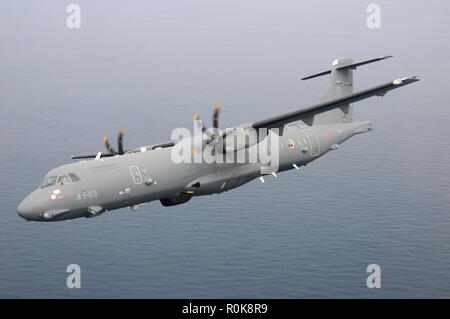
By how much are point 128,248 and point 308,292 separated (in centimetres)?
2231

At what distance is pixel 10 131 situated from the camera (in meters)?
150

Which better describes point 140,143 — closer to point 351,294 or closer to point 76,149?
point 76,149

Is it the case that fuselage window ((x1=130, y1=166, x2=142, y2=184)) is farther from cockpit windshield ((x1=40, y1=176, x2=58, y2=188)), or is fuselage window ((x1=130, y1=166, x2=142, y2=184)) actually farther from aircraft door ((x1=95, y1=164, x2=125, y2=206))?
cockpit windshield ((x1=40, y1=176, x2=58, y2=188))

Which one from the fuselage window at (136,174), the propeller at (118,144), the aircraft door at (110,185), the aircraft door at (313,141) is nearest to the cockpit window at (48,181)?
the aircraft door at (110,185)

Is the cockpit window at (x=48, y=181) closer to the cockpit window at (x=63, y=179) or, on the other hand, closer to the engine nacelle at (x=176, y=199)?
the cockpit window at (x=63, y=179)

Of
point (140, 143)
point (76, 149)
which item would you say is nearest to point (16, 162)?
point (76, 149)

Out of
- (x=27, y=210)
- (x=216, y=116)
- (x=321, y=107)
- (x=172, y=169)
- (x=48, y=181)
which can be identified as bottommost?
(x=27, y=210)

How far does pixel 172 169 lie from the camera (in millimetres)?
35312

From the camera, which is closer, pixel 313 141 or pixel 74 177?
pixel 74 177

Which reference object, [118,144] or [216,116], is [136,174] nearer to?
[118,144]

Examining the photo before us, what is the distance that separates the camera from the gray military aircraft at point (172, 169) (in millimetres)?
32312

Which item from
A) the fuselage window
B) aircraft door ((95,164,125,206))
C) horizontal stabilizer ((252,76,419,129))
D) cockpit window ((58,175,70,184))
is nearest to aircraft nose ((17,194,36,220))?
cockpit window ((58,175,70,184))

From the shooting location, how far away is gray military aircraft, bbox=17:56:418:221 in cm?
3231

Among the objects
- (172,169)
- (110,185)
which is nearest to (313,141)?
(172,169)
